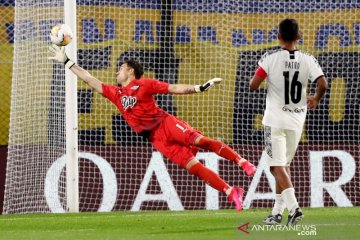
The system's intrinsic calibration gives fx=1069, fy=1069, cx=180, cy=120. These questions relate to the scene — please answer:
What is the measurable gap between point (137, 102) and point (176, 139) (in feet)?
2.12

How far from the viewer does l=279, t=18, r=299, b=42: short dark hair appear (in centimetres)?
1009

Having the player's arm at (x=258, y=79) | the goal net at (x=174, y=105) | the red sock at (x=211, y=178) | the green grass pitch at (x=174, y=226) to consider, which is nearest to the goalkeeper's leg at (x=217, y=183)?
the red sock at (x=211, y=178)

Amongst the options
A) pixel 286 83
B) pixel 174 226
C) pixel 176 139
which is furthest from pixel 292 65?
pixel 176 139

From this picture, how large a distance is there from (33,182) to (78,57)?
2.02 m

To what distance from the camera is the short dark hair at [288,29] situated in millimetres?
10094

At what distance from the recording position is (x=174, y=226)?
36.9 ft

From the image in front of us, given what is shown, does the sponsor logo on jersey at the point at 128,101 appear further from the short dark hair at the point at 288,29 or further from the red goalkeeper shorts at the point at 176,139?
the short dark hair at the point at 288,29

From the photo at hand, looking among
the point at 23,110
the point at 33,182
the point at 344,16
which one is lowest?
the point at 33,182

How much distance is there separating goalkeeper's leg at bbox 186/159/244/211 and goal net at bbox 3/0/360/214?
2992mm

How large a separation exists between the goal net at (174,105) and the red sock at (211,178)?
3.03 metres

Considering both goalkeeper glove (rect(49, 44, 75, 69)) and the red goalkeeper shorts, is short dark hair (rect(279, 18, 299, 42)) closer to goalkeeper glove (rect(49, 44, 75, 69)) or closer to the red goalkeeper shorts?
the red goalkeeper shorts

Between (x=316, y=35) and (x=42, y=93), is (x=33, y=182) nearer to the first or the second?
(x=42, y=93)

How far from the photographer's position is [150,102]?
40.9 ft

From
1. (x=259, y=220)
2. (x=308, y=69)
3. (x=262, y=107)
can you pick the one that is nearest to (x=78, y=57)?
(x=262, y=107)
